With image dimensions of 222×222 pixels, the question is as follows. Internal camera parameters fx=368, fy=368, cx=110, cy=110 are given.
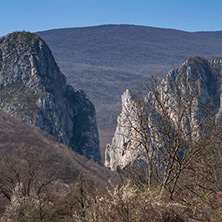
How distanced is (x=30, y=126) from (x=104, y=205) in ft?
298

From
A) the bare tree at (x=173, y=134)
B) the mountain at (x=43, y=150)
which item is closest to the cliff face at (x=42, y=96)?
the mountain at (x=43, y=150)

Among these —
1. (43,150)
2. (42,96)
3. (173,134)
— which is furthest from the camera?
(42,96)

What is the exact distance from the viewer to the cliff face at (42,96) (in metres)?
103

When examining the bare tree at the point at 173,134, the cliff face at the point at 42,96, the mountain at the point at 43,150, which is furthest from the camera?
the cliff face at the point at 42,96

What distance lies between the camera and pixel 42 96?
344 feet

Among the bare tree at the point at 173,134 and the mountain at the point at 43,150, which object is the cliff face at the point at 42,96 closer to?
the mountain at the point at 43,150

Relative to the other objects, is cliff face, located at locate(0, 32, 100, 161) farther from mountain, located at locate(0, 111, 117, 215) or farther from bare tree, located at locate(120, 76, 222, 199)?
bare tree, located at locate(120, 76, 222, 199)

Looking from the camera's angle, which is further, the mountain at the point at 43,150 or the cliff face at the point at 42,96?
the cliff face at the point at 42,96

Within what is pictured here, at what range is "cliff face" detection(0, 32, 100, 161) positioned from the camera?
339ft

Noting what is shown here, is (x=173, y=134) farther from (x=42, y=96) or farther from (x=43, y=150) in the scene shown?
(x=42, y=96)

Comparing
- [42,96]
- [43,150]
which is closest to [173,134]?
[43,150]

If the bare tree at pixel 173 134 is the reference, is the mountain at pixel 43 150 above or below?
below

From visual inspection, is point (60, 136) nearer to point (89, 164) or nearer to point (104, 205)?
point (89, 164)

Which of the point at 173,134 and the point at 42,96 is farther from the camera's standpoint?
the point at 42,96
